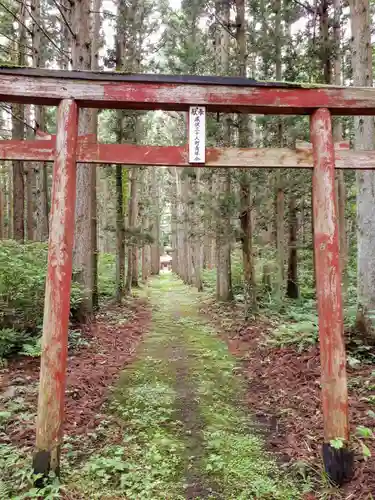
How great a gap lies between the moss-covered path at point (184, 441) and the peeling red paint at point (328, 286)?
89 centimetres

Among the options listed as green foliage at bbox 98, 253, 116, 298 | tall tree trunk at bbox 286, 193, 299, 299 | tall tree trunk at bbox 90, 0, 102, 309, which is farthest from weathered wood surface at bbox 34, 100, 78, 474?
green foliage at bbox 98, 253, 116, 298

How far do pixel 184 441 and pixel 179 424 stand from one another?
1.35 feet

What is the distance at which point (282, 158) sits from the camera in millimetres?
4305

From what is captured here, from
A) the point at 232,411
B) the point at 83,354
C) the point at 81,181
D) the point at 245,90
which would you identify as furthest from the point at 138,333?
the point at 245,90

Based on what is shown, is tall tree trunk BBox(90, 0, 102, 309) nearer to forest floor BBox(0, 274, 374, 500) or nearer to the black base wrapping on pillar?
forest floor BBox(0, 274, 374, 500)

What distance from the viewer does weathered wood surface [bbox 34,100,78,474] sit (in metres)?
3.73

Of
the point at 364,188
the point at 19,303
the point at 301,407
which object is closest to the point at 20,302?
the point at 19,303

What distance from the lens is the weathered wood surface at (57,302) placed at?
12.2ft

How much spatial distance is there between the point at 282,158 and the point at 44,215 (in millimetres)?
12631

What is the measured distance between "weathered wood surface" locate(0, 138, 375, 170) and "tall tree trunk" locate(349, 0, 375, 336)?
8.69 feet

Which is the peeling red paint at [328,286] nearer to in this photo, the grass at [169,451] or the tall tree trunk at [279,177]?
the grass at [169,451]

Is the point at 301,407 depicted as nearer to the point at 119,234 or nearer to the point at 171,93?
the point at 171,93

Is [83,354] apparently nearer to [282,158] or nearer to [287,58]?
[282,158]

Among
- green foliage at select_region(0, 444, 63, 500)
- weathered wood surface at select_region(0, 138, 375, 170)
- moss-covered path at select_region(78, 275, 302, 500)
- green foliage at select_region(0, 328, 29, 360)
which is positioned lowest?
moss-covered path at select_region(78, 275, 302, 500)
